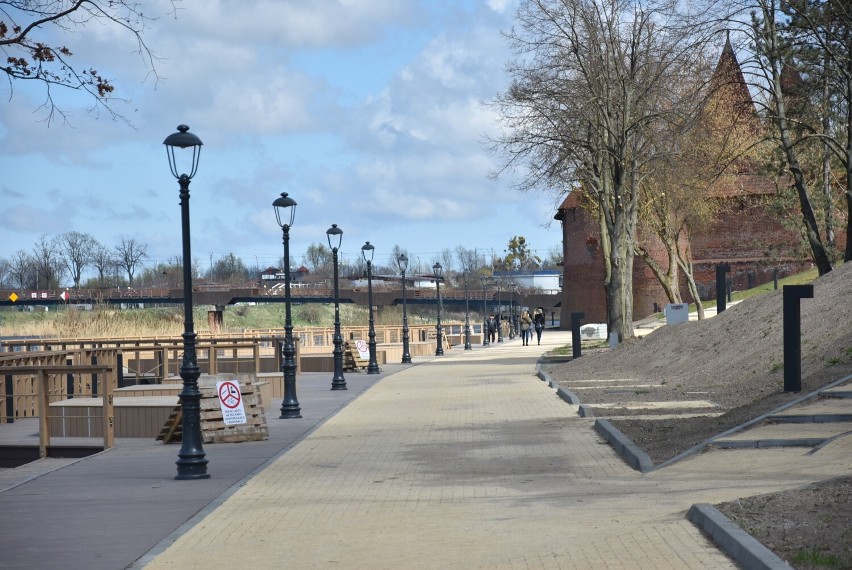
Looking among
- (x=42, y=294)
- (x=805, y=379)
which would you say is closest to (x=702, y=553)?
(x=805, y=379)

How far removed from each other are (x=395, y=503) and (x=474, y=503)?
2.44 feet

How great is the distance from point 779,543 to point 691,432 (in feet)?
24.1

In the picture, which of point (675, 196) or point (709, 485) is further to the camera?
point (675, 196)

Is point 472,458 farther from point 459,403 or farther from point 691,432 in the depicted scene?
point 459,403

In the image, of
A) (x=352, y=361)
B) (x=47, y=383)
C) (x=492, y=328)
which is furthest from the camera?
(x=492, y=328)

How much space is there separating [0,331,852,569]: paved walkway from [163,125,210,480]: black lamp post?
279mm

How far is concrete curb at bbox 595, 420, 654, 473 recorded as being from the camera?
12.8 metres

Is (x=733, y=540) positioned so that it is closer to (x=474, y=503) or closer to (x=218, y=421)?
(x=474, y=503)

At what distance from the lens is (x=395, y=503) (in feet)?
36.6

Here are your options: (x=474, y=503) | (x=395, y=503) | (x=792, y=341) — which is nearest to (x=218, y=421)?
(x=395, y=503)

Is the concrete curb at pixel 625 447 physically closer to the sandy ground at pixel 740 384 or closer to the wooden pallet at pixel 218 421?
the sandy ground at pixel 740 384

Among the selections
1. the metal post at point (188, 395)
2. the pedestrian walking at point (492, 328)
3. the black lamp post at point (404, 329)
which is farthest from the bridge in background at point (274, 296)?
the metal post at point (188, 395)

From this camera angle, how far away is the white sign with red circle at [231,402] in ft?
57.5

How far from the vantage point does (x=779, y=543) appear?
7727 mm
